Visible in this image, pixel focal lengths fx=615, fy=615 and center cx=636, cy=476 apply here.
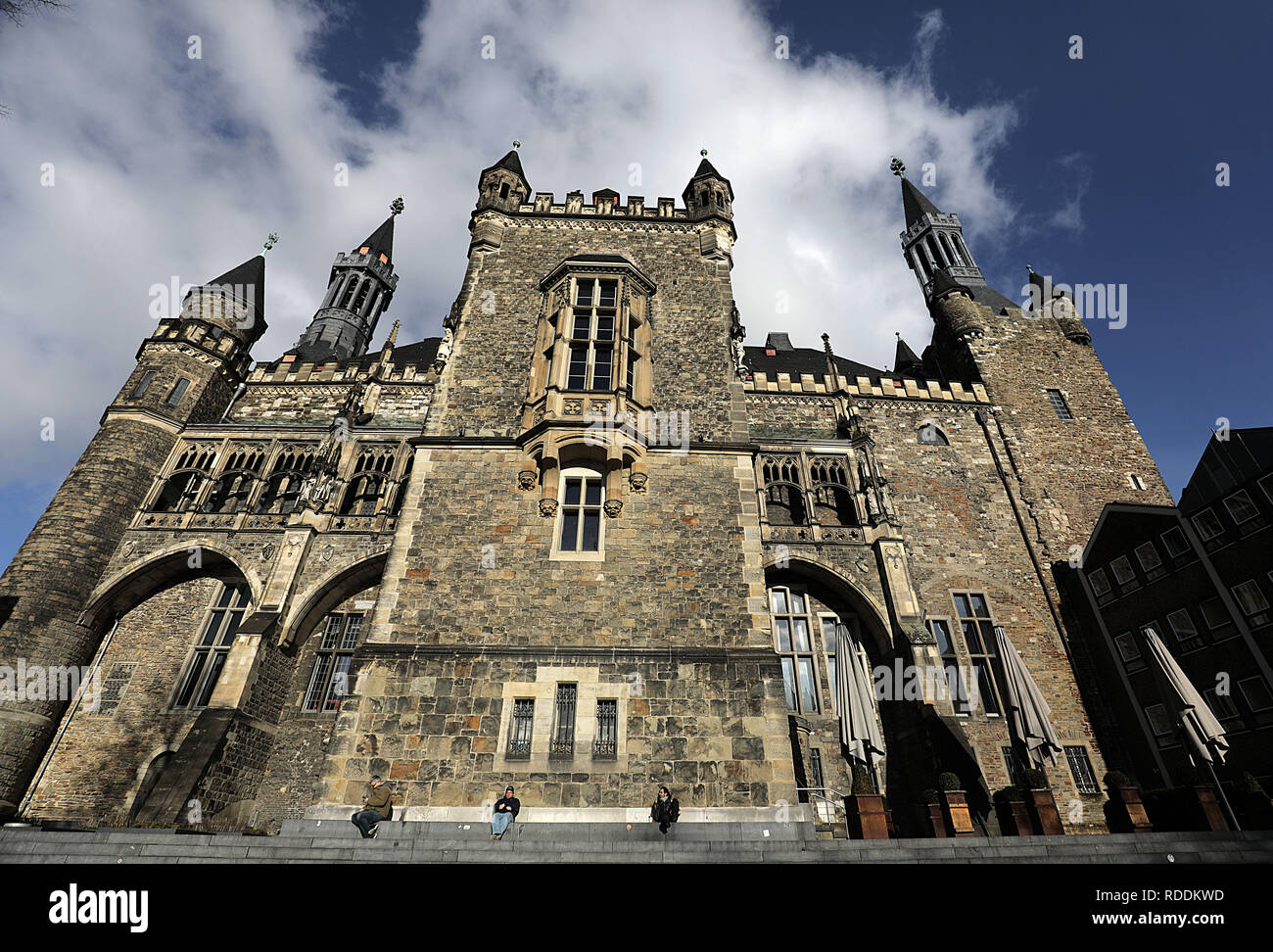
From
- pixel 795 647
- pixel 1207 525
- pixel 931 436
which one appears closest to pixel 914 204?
pixel 931 436

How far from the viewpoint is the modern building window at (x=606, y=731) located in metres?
10.3

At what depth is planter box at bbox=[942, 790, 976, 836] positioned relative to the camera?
10328mm

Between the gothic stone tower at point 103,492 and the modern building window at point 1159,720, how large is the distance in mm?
26327

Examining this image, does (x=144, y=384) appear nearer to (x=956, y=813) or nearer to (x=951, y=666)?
(x=956, y=813)

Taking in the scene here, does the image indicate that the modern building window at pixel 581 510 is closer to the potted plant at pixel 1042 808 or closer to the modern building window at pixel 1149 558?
the potted plant at pixel 1042 808

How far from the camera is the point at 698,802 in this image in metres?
9.78

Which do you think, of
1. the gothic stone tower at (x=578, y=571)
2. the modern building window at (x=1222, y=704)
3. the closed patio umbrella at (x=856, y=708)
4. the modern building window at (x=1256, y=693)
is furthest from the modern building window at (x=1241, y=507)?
the gothic stone tower at (x=578, y=571)

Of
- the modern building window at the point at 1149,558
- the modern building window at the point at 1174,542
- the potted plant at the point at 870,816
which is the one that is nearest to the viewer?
the potted plant at the point at 870,816

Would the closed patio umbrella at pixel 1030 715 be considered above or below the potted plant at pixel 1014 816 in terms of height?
above
